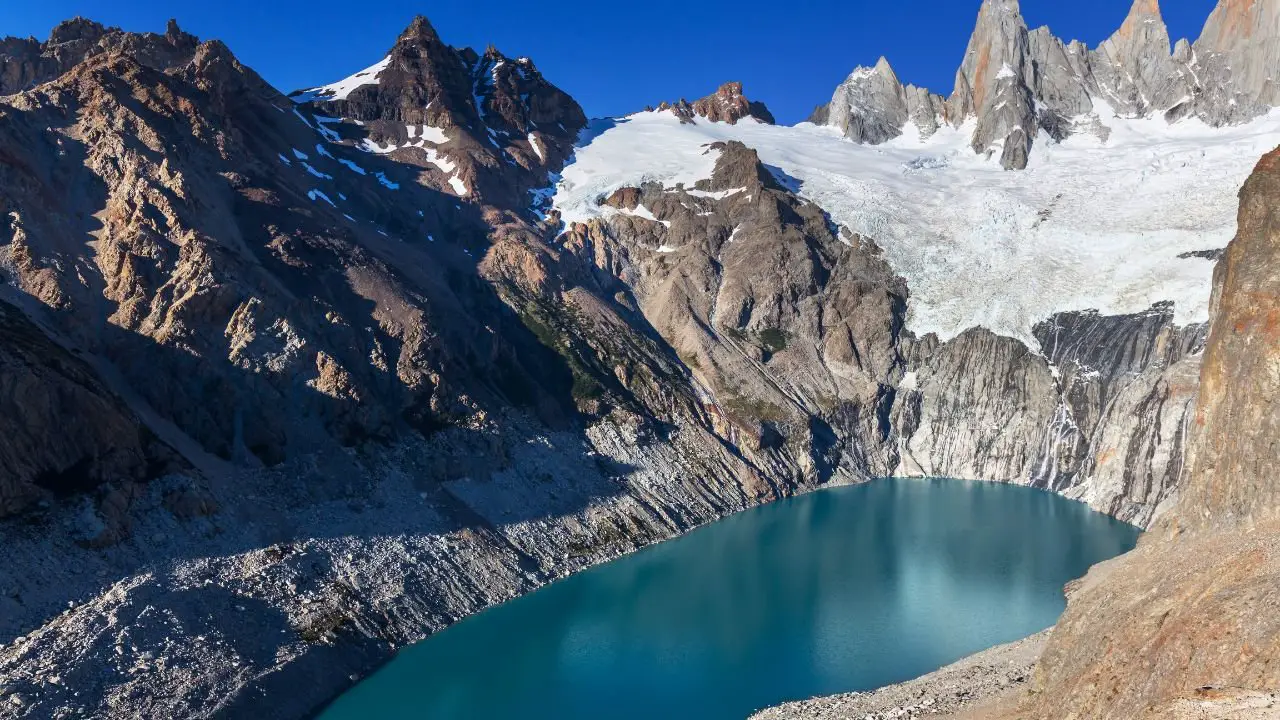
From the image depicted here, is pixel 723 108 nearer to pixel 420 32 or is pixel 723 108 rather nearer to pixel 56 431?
pixel 420 32

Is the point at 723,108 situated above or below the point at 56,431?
above

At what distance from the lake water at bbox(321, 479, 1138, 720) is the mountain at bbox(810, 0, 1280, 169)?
8327cm

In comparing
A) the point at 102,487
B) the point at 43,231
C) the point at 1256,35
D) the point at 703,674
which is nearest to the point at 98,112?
the point at 43,231

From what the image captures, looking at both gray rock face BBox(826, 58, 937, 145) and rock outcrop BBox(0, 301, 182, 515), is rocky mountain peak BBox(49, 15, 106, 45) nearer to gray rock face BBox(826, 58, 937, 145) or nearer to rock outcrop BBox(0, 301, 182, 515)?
rock outcrop BBox(0, 301, 182, 515)

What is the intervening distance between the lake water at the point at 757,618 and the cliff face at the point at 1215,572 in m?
14.7

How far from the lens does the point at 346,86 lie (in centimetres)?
12494

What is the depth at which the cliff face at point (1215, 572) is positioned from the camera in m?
19.4

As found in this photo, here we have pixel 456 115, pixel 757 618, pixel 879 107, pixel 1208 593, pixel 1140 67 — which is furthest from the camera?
pixel 879 107

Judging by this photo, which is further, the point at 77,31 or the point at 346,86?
the point at 346,86

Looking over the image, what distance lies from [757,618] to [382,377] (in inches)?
1191

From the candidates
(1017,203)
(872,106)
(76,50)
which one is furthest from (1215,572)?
(872,106)

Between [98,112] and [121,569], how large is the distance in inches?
1557

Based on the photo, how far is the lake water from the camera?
40594mm

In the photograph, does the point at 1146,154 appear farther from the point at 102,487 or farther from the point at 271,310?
the point at 102,487
